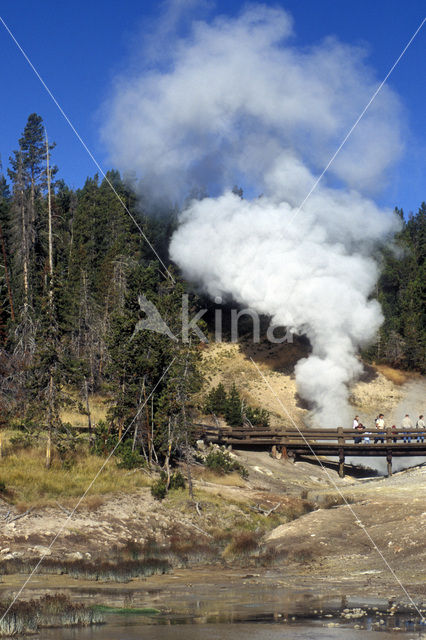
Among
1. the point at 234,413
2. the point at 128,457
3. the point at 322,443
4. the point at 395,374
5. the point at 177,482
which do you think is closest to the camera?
the point at 177,482

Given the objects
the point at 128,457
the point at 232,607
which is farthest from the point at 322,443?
the point at 232,607

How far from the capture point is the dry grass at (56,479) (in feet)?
82.8

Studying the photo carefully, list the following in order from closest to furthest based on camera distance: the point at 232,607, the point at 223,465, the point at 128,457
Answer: the point at 232,607 < the point at 128,457 < the point at 223,465

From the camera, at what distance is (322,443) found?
40125mm

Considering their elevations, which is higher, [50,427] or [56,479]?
[50,427]

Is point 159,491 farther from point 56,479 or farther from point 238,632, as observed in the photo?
point 238,632

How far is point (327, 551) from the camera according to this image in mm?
22422

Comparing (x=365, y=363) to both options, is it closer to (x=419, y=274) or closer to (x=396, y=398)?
(x=396, y=398)

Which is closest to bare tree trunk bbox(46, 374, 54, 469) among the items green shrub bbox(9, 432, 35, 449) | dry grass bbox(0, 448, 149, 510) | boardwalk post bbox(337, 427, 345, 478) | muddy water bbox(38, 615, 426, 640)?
dry grass bbox(0, 448, 149, 510)

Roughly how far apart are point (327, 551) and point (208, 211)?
35739 mm

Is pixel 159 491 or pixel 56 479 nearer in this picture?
pixel 56 479

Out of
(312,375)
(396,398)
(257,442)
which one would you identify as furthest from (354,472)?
(396,398)

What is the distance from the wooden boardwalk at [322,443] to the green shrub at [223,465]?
4.40 meters

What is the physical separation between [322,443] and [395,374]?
2423 centimetres
